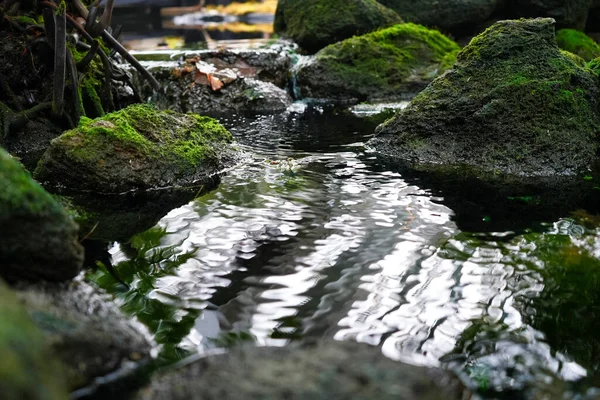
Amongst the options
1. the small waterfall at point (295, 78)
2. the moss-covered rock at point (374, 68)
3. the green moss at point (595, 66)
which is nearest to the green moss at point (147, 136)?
the green moss at point (595, 66)

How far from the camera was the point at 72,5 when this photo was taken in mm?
8328

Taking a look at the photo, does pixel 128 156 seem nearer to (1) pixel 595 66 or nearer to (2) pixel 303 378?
(2) pixel 303 378

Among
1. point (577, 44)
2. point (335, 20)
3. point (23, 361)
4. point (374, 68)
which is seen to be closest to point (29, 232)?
point (23, 361)

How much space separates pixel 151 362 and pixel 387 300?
1659mm

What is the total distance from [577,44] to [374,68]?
698 centimetres

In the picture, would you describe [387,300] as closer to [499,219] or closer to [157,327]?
[157,327]

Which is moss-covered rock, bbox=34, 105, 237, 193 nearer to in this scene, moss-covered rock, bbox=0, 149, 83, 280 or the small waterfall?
moss-covered rock, bbox=0, 149, 83, 280

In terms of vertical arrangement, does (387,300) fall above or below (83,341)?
below

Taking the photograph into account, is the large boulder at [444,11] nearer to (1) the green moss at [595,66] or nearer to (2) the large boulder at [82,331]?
(1) the green moss at [595,66]

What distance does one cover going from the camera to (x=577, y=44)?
16453 millimetres

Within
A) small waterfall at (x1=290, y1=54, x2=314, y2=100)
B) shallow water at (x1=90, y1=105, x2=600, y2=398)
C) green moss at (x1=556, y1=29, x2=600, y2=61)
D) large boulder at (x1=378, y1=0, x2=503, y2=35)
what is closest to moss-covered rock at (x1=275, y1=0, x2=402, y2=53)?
large boulder at (x1=378, y1=0, x2=503, y2=35)

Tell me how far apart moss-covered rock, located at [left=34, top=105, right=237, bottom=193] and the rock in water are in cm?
388

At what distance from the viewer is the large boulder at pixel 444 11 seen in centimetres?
1809

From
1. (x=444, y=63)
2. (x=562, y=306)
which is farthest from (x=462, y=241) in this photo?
(x=444, y=63)
